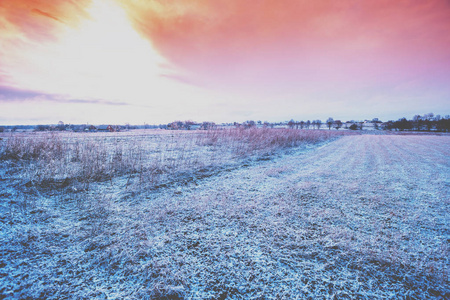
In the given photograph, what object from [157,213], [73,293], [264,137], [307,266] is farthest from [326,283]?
[264,137]

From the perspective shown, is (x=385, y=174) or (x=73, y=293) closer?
(x=73, y=293)

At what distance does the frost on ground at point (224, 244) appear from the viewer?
5.86ft

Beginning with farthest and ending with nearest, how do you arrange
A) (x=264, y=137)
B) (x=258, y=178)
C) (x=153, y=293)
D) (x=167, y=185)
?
(x=264, y=137)
(x=258, y=178)
(x=167, y=185)
(x=153, y=293)

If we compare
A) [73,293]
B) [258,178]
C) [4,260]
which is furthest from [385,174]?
[4,260]

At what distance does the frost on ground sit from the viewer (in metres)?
1.79

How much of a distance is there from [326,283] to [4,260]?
3567mm

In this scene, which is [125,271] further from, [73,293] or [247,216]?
[247,216]

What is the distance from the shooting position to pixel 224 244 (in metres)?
2.45

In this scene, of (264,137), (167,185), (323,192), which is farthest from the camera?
(264,137)

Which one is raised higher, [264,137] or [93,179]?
[264,137]

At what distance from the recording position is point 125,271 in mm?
1967

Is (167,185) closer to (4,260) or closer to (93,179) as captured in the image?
(93,179)

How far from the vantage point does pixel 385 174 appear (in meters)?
6.30

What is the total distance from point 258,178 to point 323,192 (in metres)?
1.87
